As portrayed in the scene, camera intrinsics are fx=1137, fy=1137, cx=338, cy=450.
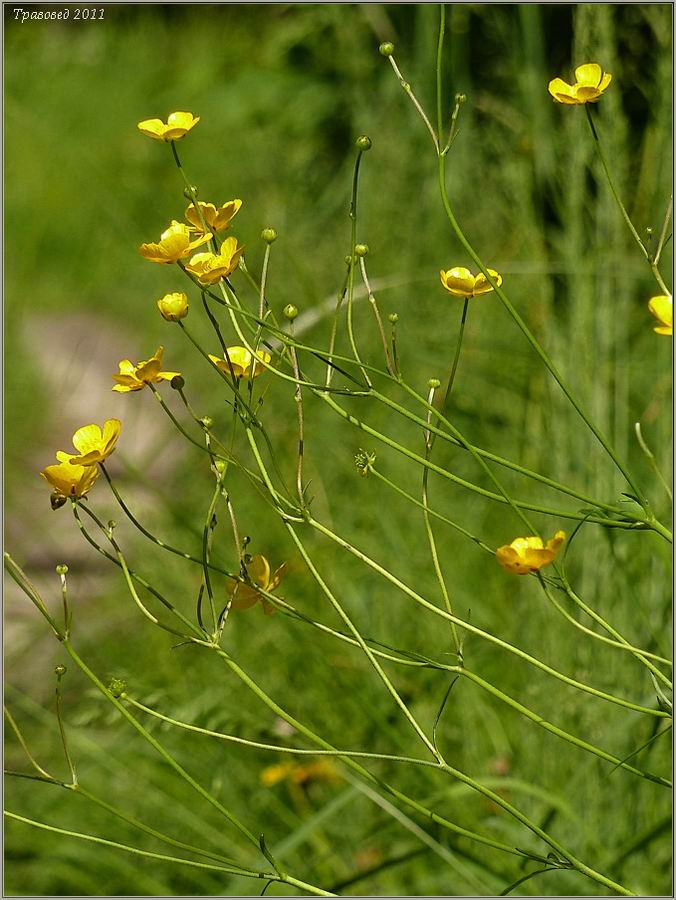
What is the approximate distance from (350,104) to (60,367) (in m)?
1.07

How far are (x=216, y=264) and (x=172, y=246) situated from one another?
0.03 metres

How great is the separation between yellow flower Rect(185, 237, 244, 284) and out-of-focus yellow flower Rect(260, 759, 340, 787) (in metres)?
0.78

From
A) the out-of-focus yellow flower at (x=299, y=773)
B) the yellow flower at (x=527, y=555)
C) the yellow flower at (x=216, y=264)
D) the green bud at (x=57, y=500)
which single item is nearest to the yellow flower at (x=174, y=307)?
the yellow flower at (x=216, y=264)

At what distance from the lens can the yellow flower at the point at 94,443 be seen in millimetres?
633

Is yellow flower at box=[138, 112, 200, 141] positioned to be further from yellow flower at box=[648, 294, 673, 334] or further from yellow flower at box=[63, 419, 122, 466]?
yellow flower at box=[648, 294, 673, 334]

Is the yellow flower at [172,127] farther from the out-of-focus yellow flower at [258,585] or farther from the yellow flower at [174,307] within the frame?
the out-of-focus yellow flower at [258,585]

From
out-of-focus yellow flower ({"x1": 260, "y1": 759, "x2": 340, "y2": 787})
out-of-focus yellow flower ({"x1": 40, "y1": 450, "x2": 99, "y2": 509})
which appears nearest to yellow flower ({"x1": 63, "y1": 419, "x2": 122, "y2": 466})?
out-of-focus yellow flower ({"x1": 40, "y1": 450, "x2": 99, "y2": 509})

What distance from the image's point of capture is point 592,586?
1.25 m

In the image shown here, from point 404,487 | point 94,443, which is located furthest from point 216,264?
point 404,487

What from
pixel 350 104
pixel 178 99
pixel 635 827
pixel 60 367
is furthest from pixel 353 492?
pixel 178 99

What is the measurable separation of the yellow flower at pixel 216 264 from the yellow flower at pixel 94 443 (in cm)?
9

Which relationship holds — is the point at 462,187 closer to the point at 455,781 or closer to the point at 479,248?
the point at 479,248

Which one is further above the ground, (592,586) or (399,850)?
(592,586)

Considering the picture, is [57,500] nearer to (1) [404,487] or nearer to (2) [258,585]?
(2) [258,585]
